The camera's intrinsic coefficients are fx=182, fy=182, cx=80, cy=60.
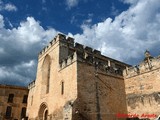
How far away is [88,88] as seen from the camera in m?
15.2

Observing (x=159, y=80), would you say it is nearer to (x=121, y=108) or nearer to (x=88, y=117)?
(x=121, y=108)

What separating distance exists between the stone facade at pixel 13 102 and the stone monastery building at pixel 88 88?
4786 mm

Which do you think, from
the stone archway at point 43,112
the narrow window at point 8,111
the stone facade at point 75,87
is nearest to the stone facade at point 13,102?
the narrow window at point 8,111

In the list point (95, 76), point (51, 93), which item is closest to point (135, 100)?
point (95, 76)

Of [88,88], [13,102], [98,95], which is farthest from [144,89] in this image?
[13,102]

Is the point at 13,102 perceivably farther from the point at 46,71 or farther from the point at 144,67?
the point at 144,67

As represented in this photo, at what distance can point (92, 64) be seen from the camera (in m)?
16.5

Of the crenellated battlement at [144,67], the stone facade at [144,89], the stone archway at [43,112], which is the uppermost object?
the crenellated battlement at [144,67]

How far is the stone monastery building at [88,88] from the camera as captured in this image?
48.2ft

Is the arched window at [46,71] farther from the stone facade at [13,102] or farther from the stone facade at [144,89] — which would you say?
the stone facade at [144,89]

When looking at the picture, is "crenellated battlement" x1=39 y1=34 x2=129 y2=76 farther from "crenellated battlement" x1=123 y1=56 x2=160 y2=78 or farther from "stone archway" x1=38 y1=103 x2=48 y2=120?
"stone archway" x1=38 y1=103 x2=48 y2=120

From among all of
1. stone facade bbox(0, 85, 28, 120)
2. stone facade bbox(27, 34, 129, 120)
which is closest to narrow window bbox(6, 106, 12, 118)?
stone facade bbox(0, 85, 28, 120)

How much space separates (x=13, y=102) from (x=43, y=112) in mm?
7900

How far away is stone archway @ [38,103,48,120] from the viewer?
62.1ft
